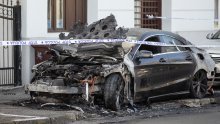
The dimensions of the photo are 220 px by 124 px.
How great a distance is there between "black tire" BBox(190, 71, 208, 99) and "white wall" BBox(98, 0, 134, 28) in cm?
492

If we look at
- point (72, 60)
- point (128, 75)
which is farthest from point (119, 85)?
point (72, 60)

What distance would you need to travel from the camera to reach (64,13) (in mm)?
17281

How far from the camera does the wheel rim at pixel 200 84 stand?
44.2 ft

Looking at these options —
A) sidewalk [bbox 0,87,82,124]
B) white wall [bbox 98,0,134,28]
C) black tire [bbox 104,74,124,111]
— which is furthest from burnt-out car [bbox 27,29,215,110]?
white wall [bbox 98,0,134,28]

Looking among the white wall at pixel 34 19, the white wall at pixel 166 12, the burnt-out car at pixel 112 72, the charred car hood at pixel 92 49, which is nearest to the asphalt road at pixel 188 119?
the burnt-out car at pixel 112 72

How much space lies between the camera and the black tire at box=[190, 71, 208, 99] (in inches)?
527

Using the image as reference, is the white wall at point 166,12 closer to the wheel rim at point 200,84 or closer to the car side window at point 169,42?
the wheel rim at point 200,84

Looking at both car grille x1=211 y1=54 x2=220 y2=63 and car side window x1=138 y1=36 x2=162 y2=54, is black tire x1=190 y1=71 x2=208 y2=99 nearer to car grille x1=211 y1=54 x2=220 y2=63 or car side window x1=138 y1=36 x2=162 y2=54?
car grille x1=211 y1=54 x2=220 y2=63

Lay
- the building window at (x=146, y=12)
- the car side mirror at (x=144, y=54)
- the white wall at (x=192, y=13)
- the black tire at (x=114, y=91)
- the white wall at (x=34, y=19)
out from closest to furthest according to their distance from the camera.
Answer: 1. the black tire at (x=114, y=91)
2. the car side mirror at (x=144, y=54)
3. the white wall at (x=34, y=19)
4. the building window at (x=146, y=12)
5. the white wall at (x=192, y=13)

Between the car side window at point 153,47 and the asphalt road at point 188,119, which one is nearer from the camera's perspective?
the asphalt road at point 188,119

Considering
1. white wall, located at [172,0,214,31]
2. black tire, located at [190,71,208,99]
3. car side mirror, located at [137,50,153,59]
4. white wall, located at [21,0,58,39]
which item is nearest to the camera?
car side mirror, located at [137,50,153,59]

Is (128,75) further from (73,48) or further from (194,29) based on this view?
(194,29)

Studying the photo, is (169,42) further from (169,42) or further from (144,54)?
(144,54)

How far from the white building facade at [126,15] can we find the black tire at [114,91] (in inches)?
178
